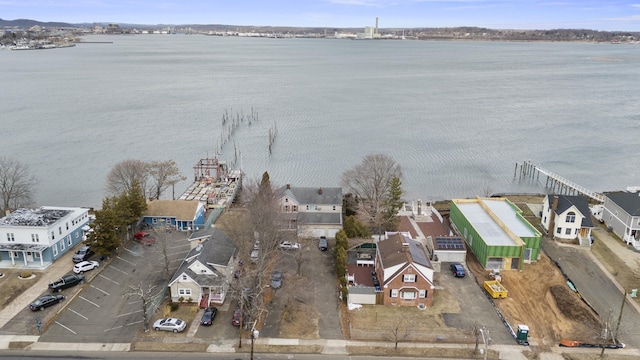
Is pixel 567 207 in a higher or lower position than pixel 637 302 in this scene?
higher

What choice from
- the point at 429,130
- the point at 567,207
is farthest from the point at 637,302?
the point at 429,130

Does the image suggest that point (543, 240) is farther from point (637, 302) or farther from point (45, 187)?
point (45, 187)

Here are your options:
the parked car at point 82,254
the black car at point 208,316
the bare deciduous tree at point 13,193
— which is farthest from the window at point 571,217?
the bare deciduous tree at point 13,193

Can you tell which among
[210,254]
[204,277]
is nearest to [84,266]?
[210,254]

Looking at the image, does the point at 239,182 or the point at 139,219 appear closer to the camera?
the point at 139,219

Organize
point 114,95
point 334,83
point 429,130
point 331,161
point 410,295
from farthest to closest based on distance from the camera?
point 334,83 < point 114,95 < point 429,130 < point 331,161 < point 410,295
